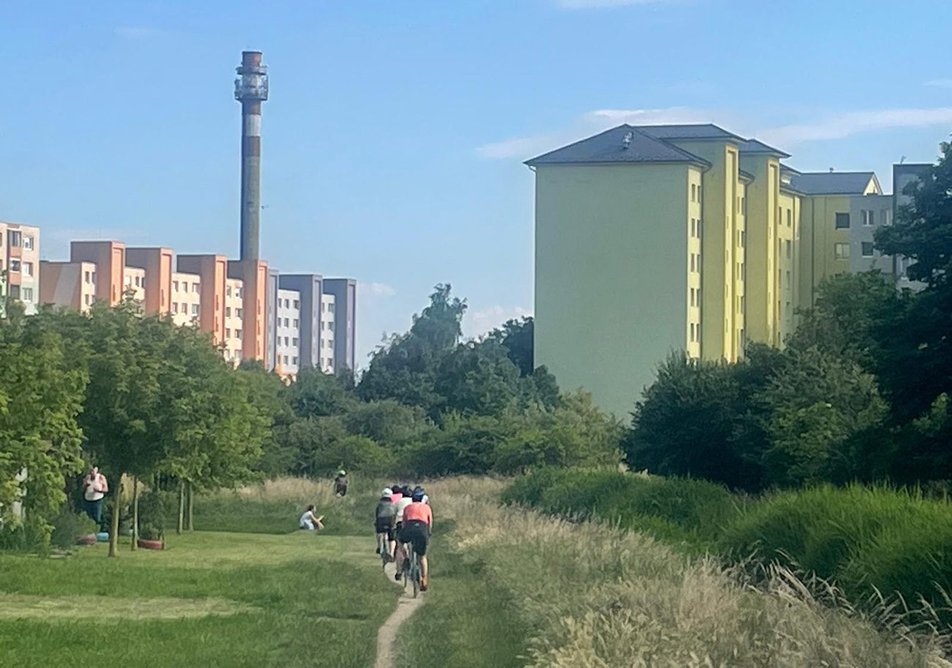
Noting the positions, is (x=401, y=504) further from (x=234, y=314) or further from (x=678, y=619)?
(x=234, y=314)

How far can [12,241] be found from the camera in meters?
131

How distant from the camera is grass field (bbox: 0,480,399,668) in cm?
1808

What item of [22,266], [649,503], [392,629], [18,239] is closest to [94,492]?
[649,503]

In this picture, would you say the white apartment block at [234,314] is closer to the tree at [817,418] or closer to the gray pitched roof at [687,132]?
the gray pitched roof at [687,132]

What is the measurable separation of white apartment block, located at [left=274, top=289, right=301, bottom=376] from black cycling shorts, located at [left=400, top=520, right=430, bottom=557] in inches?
5756

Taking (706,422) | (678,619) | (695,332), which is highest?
(695,332)

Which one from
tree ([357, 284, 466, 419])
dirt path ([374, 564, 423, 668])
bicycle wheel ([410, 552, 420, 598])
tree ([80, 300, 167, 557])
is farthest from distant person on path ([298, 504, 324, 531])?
tree ([357, 284, 466, 419])

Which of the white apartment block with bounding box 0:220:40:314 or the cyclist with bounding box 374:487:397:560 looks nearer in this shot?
the cyclist with bounding box 374:487:397:560

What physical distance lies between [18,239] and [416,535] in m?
110

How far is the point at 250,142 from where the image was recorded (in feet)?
448

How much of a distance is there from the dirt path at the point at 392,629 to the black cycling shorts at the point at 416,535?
0.78 meters

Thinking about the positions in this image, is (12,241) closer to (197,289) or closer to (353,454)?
(197,289)

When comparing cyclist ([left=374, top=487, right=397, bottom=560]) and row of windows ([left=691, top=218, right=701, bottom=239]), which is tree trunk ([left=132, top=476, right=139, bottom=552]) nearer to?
cyclist ([left=374, top=487, right=397, bottom=560])

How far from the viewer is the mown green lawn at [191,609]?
18031 millimetres
